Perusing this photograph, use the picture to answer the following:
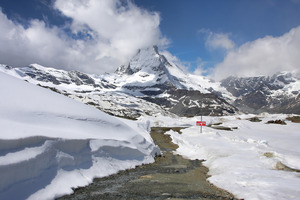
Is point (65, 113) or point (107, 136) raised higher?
point (65, 113)

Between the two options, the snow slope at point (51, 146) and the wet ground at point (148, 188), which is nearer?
the snow slope at point (51, 146)

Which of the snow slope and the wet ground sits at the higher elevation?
the snow slope

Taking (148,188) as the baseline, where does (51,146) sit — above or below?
above

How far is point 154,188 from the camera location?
11.1m

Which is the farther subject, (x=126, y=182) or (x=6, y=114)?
(x=126, y=182)

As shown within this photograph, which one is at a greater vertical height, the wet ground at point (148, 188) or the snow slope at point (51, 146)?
the snow slope at point (51, 146)

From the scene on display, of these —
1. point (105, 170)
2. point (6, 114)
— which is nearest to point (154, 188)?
point (105, 170)

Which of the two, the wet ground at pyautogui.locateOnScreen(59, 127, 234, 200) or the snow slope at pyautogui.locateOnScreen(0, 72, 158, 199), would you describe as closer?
the snow slope at pyautogui.locateOnScreen(0, 72, 158, 199)

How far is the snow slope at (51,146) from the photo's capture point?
8.90m

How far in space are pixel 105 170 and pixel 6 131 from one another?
6.16 meters

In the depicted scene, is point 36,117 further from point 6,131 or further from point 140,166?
point 140,166

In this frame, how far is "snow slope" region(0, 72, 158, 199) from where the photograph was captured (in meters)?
8.90

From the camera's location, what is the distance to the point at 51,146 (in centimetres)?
1104

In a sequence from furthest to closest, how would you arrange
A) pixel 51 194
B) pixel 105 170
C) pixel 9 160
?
pixel 105 170 → pixel 51 194 → pixel 9 160
